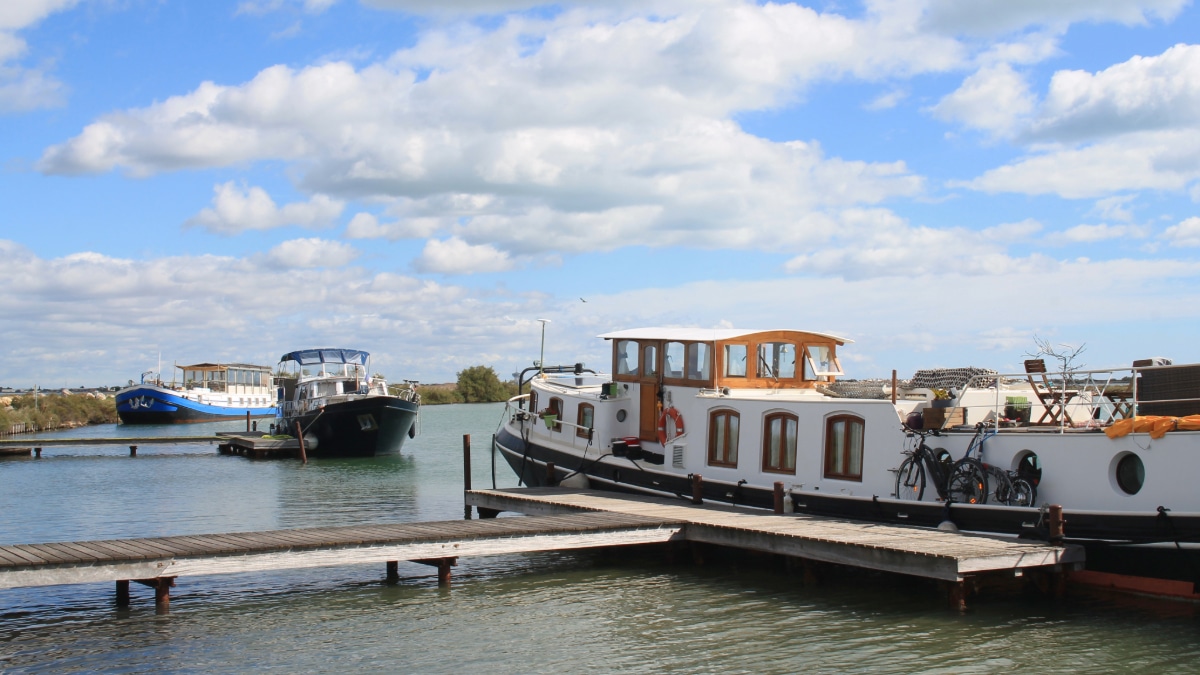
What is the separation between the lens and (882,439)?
57.7 ft

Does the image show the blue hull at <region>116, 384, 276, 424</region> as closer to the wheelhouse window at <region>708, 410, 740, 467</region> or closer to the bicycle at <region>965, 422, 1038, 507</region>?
the wheelhouse window at <region>708, 410, 740, 467</region>

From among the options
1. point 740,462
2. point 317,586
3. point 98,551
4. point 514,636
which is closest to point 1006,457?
point 740,462

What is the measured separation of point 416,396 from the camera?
2090 inches

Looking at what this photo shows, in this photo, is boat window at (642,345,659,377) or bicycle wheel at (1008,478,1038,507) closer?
bicycle wheel at (1008,478,1038,507)

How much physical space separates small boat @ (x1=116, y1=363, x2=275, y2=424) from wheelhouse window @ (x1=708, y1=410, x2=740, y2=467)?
232ft

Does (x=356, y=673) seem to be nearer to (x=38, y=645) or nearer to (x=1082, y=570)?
(x=38, y=645)

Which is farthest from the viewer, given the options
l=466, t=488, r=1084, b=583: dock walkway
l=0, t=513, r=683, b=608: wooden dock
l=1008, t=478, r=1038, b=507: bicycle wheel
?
l=1008, t=478, r=1038, b=507: bicycle wheel

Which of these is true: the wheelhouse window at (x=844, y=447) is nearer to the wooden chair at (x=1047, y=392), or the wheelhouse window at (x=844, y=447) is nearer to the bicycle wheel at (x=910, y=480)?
the bicycle wheel at (x=910, y=480)

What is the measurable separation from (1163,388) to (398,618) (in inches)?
449

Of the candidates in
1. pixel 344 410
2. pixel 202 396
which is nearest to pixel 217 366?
pixel 202 396

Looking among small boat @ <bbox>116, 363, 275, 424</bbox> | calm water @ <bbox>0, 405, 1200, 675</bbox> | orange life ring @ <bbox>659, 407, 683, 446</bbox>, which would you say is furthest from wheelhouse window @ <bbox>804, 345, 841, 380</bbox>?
small boat @ <bbox>116, 363, 275, 424</bbox>

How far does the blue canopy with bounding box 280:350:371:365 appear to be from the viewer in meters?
54.2

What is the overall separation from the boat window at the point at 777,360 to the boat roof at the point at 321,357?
36.6 metres

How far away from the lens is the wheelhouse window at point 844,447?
59.0ft
